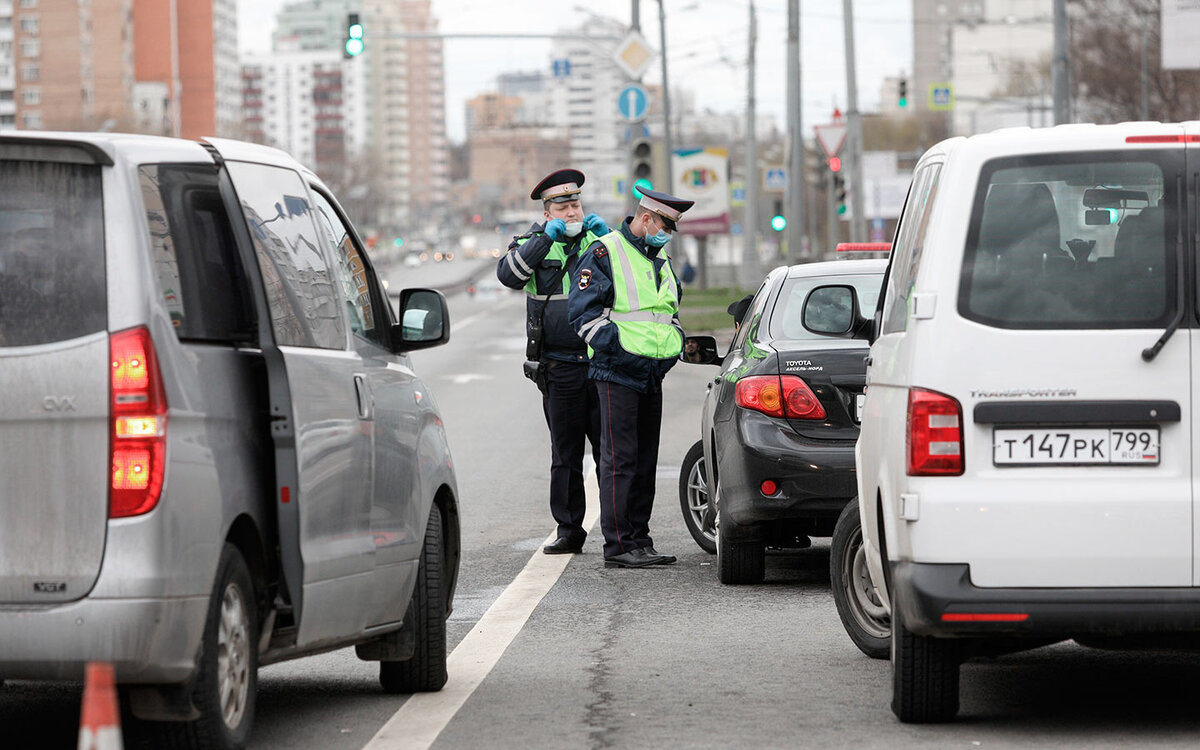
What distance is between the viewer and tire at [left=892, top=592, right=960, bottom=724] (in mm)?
6242

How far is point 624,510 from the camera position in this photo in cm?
1053

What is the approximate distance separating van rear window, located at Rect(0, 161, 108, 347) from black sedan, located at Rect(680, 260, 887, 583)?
4.71 metres

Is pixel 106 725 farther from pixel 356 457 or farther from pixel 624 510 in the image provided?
pixel 624 510

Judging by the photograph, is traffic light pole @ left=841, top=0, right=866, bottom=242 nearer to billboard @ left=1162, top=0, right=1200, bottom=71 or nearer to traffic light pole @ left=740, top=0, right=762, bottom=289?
billboard @ left=1162, top=0, right=1200, bottom=71

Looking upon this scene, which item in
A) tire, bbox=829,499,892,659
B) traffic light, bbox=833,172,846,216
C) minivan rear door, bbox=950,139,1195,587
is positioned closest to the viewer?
minivan rear door, bbox=950,139,1195,587

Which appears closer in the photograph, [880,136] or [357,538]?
[357,538]

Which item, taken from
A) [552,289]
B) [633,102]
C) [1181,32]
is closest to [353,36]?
[633,102]

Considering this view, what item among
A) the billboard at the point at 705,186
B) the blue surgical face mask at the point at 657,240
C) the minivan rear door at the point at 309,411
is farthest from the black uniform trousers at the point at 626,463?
the billboard at the point at 705,186

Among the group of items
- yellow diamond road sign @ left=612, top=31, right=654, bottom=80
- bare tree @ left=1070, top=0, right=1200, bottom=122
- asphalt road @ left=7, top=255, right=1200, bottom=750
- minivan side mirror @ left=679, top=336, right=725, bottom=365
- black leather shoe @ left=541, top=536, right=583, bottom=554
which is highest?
bare tree @ left=1070, top=0, right=1200, bottom=122

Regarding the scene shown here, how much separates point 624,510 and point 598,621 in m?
1.79

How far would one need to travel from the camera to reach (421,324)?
23.5ft

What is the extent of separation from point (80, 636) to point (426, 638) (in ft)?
6.75

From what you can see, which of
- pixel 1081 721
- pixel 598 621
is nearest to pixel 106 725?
pixel 1081 721

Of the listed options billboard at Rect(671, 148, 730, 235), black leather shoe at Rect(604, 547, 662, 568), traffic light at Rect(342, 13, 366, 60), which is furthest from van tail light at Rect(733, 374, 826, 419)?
billboard at Rect(671, 148, 730, 235)
